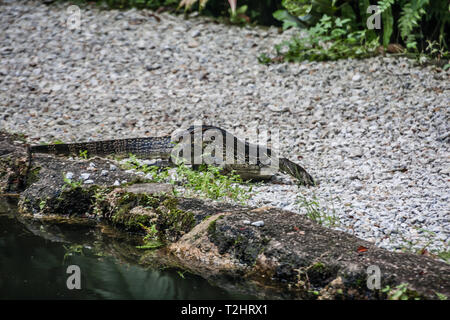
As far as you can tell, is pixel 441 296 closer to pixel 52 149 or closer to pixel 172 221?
pixel 172 221

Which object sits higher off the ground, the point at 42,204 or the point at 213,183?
the point at 213,183

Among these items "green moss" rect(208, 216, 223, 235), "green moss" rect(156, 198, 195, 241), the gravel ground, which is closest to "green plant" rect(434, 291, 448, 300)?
the gravel ground

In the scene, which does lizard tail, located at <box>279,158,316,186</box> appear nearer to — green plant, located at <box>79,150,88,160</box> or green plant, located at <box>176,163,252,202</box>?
green plant, located at <box>176,163,252,202</box>

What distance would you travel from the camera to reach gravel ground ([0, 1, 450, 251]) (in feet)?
13.9

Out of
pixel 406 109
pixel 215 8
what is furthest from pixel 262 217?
pixel 215 8

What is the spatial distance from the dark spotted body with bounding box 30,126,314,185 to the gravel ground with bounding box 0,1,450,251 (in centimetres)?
19

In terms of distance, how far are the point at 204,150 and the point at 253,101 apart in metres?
2.03

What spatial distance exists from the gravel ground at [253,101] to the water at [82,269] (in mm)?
1259

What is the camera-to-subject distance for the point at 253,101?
22.2ft

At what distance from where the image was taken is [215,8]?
30.0 ft

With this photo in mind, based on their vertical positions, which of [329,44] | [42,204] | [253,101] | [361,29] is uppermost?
[361,29]

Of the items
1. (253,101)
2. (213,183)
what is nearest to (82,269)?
(213,183)

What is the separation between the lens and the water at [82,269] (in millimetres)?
2980

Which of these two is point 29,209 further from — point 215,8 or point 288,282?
point 215,8
